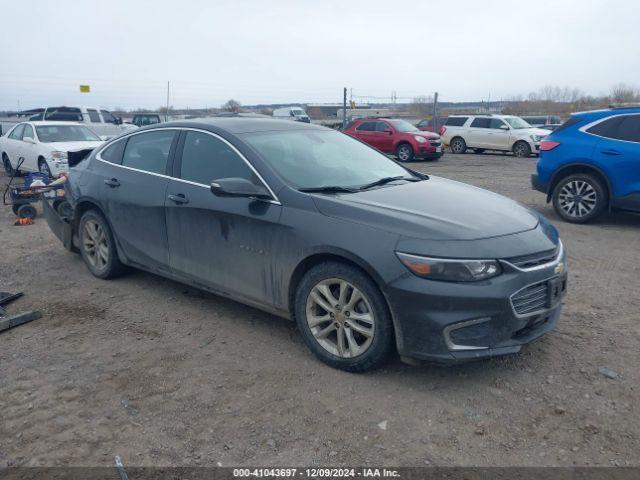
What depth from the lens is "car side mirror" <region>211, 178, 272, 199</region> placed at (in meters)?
3.91

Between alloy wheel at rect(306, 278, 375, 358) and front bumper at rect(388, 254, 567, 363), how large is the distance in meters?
0.24

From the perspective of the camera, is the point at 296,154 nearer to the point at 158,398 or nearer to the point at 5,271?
the point at 158,398

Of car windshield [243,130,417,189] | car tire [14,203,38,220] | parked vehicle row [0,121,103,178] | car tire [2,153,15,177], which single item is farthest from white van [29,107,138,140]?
car windshield [243,130,417,189]

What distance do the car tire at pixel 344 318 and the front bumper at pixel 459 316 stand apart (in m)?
0.13

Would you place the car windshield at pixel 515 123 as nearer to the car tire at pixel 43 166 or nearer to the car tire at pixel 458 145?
the car tire at pixel 458 145

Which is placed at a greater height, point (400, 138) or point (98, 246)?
point (400, 138)

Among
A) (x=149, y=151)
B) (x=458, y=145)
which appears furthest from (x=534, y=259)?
(x=458, y=145)

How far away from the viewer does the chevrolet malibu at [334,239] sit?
3.29 m

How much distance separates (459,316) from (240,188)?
174 cm

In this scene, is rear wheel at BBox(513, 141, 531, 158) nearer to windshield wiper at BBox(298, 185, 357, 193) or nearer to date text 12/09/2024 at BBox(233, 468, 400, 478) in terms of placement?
windshield wiper at BBox(298, 185, 357, 193)

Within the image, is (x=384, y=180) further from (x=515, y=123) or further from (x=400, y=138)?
(x=515, y=123)

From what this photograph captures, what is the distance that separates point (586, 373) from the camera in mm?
3650

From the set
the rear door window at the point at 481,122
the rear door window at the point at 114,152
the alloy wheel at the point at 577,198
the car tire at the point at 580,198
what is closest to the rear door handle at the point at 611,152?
the car tire at the point at 580,198

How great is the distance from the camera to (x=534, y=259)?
3.49 metres
